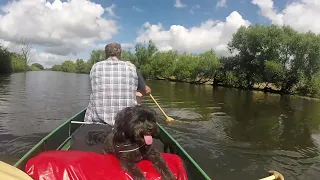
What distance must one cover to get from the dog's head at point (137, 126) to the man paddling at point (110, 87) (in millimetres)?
1127

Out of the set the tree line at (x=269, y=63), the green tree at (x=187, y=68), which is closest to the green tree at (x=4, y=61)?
the tree line at (x=269, y=63)

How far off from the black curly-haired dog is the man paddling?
42.9 inches

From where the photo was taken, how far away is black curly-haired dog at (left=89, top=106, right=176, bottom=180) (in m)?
3.34

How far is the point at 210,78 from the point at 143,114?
57325 millimetres

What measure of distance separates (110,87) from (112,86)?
35 mm

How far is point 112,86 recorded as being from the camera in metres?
4.59

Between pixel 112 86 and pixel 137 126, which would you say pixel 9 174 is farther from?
pixel 112 86

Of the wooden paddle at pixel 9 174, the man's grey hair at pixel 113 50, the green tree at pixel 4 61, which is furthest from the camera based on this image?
the green tree at pixel 4 61

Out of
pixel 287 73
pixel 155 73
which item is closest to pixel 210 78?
pixel 287 73

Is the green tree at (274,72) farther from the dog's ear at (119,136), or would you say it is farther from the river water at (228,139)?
the dog's ear at (119,136)

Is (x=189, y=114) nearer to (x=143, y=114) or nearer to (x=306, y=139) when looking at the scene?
(x=306, y=139)

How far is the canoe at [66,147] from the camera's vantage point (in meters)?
4.07

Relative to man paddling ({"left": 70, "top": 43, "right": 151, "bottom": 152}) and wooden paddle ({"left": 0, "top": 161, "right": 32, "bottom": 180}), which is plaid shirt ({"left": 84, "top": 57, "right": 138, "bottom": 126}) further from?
wooden paddle ({"left": 0, "top": 161, "right": 32, "bottom": 180})

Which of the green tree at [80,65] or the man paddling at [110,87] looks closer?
the man paddling at [110,87]
